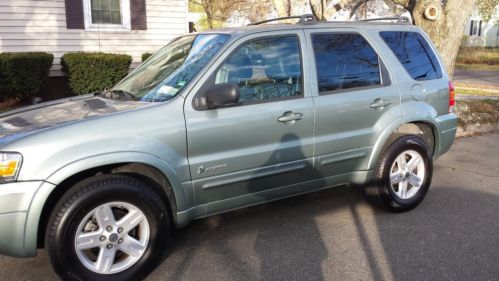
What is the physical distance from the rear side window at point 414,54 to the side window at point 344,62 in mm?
336

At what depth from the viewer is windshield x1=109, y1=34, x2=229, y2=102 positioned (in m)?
3.80

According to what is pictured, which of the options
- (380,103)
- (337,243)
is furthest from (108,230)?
(380,103)

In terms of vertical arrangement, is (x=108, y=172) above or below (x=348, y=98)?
below

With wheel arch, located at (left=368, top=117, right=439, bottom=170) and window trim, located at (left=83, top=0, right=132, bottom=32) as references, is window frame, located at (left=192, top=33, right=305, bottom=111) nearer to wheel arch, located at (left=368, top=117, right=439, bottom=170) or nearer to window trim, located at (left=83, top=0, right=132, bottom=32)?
wheel arch, located at (left=368, top=117, right=439, bottom=170)

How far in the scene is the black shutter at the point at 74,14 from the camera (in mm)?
10562

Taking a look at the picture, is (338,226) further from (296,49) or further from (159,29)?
(159,29)

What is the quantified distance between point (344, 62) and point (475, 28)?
Answer: 45.7m

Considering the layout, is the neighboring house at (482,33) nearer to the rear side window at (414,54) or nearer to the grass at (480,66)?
the grass at (480,66)

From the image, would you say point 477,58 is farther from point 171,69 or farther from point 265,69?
point 171,69

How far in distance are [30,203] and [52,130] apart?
486mm

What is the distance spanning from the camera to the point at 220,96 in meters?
3.54

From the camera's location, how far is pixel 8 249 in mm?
3072

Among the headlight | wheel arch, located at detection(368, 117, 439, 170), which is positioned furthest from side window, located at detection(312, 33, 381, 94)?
the headlight

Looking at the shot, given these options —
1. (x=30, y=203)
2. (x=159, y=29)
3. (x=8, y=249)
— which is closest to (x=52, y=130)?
(x=30, y=203)
